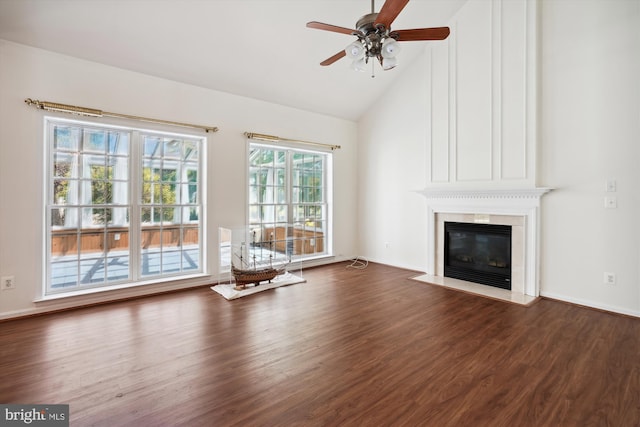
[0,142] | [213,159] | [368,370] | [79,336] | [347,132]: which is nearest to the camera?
[368,370]

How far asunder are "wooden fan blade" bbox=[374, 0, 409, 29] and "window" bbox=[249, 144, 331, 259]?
3.14 metres

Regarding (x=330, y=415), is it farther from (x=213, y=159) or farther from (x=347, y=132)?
(x=347, y=132)

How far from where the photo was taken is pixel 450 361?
2342 mm

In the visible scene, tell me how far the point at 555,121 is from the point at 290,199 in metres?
4.01

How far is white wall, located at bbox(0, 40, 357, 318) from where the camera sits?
3.17m

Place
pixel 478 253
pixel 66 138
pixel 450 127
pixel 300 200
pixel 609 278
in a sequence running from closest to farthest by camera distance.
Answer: pixel 609 278 < pixel 66 138 < pixel 478 253 < pixel 450 127 < pixel 300 200

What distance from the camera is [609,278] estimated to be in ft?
11.2

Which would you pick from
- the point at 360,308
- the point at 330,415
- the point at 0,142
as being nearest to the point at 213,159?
the point at 0,142

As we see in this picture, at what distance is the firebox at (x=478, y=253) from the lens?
165 inches

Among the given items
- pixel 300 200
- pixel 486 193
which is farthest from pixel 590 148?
pixel 300 200

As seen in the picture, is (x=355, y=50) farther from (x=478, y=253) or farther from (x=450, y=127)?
(x=478, y=253)

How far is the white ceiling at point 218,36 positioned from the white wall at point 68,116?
0.55 ft

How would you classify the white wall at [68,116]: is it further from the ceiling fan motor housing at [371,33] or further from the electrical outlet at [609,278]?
the electrical outlet at [609,278]

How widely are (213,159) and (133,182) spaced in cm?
109
